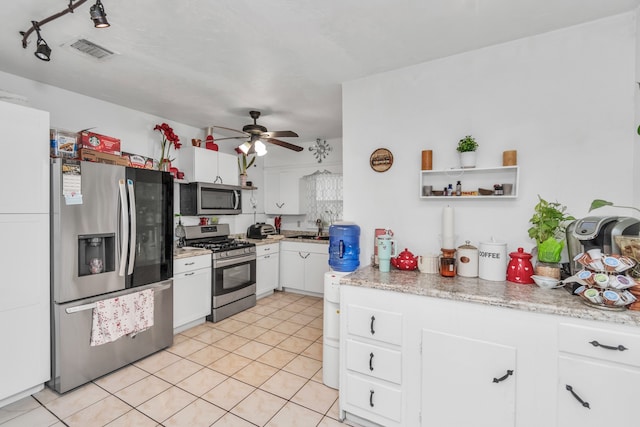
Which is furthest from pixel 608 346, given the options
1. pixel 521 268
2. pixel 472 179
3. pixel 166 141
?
pixel 166 141

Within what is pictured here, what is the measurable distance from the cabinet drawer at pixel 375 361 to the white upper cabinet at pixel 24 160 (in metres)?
2.46

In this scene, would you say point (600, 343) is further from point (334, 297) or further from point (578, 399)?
point (334, 297)

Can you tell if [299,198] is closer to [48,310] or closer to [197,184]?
[197,184]

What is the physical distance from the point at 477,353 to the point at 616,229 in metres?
0.98

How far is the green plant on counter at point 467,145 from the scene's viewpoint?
Answer: 2.02 meters

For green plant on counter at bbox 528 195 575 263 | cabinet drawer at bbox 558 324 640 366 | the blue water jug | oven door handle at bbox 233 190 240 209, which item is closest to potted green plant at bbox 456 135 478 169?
green plant on counter at bbox 528 195 575 263

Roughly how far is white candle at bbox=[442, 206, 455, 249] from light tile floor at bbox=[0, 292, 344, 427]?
140 cm

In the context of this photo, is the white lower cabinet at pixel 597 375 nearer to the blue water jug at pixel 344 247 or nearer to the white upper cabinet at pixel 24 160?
the blue water jug at pixel 344 247

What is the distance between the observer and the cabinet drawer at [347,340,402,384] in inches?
67.4

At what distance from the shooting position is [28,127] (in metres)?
2.07

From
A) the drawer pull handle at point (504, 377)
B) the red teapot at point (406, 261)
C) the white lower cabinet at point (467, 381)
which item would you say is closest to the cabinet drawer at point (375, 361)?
the white lower cabinet at point (467, 381)

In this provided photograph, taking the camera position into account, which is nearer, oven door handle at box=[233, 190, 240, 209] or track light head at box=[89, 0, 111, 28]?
track light head at box=[89, 0, 111, 28]

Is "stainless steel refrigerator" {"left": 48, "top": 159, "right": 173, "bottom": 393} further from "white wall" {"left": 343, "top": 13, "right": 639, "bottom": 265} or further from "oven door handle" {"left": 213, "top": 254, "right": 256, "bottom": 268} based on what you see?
"white wall" {"left": 343, "top": 13, "right": 639, "bottom": 265}

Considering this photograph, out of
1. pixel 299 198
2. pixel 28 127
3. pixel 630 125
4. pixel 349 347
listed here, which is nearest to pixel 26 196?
pixel 28 127
